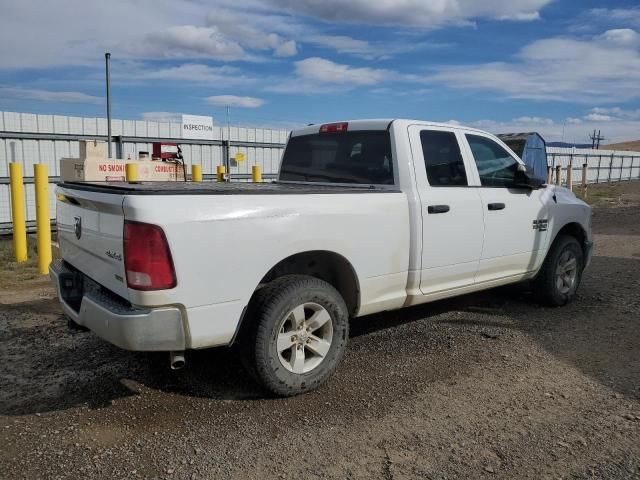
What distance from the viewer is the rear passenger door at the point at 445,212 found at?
4383 mm

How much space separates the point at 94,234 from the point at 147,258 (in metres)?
0.68

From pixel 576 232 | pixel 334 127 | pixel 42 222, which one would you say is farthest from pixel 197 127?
pixel 576 232

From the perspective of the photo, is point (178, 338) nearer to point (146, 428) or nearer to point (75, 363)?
point (146, 428)

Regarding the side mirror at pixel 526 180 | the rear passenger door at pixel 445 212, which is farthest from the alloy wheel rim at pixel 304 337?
the side mirror at pixel 526 180

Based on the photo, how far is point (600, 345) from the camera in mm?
4836

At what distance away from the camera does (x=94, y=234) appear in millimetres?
3469

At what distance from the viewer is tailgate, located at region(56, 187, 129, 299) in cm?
316

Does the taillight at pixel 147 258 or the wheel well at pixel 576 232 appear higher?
the taillight at pixel 147 258

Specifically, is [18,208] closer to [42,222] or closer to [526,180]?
[42,222]

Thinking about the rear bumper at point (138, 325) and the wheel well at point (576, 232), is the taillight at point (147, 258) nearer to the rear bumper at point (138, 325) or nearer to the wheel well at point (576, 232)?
the rear bumper at point (138, 325)

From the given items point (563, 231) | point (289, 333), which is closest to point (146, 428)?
point (289, 333)

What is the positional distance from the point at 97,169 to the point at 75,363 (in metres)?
5.56

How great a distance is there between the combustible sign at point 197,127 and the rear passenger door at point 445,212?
1049 cm

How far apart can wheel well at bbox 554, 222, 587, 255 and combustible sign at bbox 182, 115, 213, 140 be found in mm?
10300
